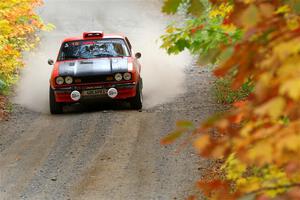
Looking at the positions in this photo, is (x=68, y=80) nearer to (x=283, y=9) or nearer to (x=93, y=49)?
(x=93, y=49)

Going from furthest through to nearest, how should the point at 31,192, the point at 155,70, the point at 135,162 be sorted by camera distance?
the point at 155,70 → the point at 135,162 → the point at 31,192

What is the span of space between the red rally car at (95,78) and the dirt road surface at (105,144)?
1.36ft

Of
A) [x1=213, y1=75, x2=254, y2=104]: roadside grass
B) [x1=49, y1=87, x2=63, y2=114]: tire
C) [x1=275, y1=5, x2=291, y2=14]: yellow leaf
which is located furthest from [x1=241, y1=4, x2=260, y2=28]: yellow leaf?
[x1=49, y1=87, x2=63, y2=114]: tire

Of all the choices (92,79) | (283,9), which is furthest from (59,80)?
(283,9)

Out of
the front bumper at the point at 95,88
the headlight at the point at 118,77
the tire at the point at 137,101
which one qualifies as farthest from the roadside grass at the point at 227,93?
the headlight at the point at 118,77

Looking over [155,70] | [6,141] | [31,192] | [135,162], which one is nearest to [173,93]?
[155,70]

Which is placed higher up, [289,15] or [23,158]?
[289,15]

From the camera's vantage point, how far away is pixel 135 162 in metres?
10.5

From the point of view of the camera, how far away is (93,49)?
14727 millimetres

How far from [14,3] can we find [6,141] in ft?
11.0

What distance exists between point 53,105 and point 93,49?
159 cm

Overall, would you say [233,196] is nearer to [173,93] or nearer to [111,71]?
[111,71]

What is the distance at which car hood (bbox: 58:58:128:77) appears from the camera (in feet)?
45.5

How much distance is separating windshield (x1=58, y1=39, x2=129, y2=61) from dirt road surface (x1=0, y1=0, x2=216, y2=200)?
4.24ft
